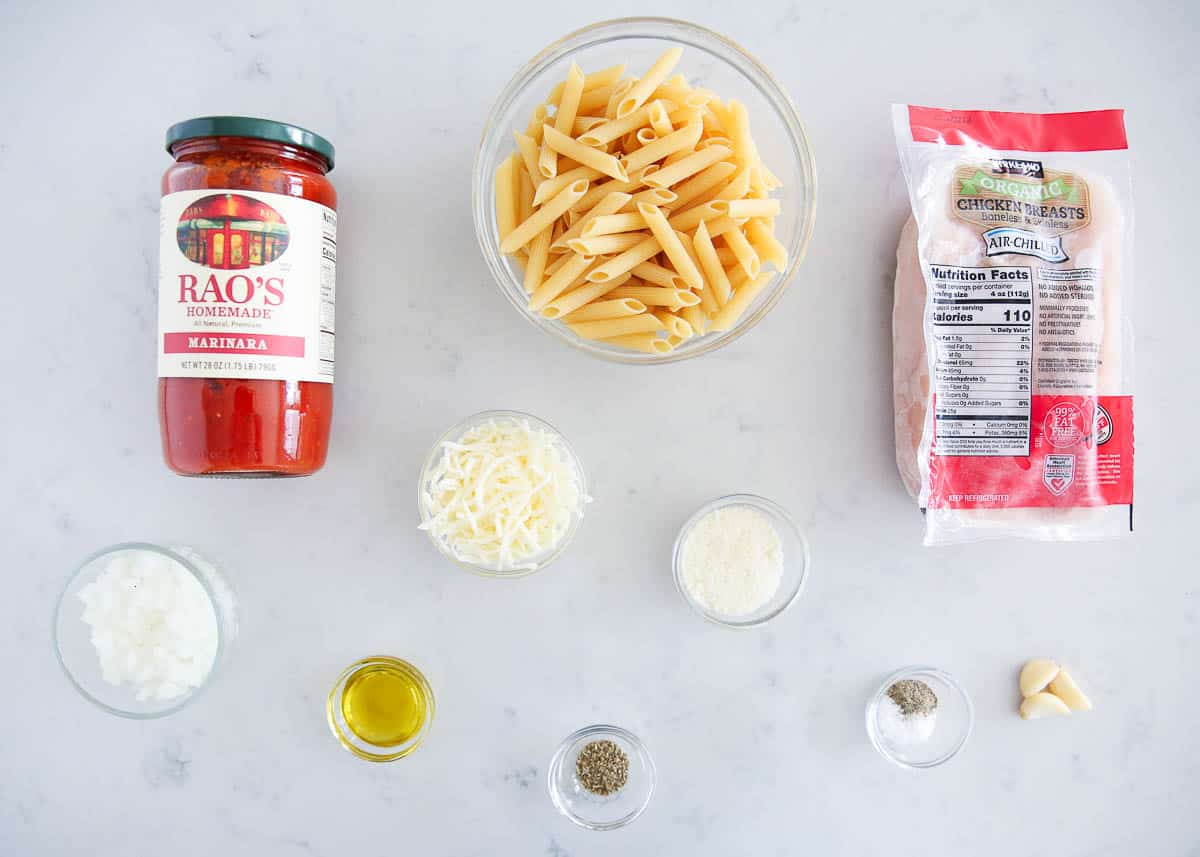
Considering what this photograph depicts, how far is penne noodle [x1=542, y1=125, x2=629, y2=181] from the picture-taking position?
110 centimetres

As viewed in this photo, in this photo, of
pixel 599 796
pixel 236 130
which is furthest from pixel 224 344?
pixel 599 796

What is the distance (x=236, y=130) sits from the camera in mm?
1083

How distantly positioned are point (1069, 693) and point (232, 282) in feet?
5.02

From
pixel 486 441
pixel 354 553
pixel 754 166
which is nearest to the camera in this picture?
pixel 754 166

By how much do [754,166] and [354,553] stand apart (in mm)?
911

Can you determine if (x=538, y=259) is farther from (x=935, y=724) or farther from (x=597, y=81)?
(x=935, y=724)

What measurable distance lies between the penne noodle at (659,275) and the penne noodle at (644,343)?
83 millimetres

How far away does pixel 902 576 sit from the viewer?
1.37m

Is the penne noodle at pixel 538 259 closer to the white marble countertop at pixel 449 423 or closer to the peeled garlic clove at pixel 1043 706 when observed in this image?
the white marble countertop at pixel 449 423

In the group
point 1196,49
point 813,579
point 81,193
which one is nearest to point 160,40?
point 81,193

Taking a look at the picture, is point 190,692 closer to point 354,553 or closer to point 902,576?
point 354,553

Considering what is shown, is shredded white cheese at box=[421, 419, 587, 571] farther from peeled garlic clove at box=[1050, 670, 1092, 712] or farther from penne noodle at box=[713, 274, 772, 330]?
peeled garlic clove at box=[1050, 670, 1092, 712]

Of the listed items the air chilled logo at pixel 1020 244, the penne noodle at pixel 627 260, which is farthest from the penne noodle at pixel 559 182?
the air chilled logo at pixel 1020 244

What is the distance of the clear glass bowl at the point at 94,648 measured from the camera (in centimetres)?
122
